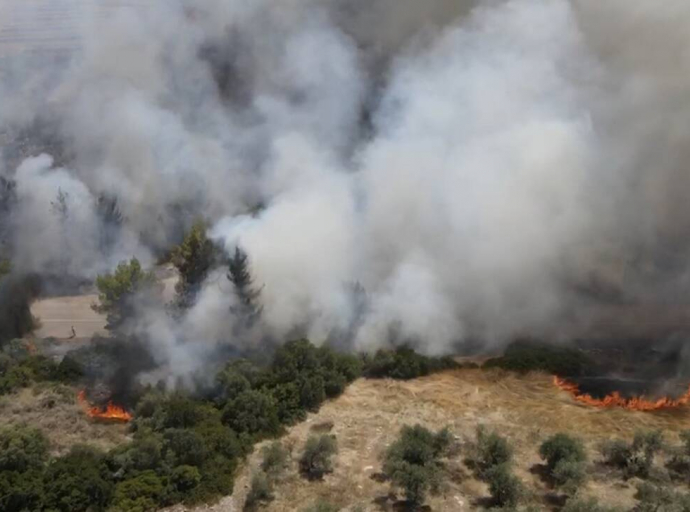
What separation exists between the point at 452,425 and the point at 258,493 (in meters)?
7.16

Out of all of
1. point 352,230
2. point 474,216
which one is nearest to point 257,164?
point 352,230

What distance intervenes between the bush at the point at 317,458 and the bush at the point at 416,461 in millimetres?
1758

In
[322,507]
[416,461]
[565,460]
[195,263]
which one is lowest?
[322,507]

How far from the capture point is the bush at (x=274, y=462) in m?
24.0

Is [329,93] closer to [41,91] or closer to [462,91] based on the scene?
[462,91]

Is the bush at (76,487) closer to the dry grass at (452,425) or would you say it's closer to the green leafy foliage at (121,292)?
the dry grass at (452,425)

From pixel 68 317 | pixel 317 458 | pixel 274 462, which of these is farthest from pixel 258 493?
pixel 68 317

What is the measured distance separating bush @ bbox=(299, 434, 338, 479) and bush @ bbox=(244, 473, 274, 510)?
61.4 inches

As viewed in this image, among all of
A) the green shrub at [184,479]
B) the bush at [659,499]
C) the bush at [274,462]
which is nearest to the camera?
the bush at [659,499]

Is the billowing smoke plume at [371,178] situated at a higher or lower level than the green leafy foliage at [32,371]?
higher

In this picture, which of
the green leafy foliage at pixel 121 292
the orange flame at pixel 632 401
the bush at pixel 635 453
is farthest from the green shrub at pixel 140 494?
the orange flame at pixel 632 401

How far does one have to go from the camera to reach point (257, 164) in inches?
1714

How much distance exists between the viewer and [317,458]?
79.7 feet

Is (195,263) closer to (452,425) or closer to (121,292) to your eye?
(121,292)
